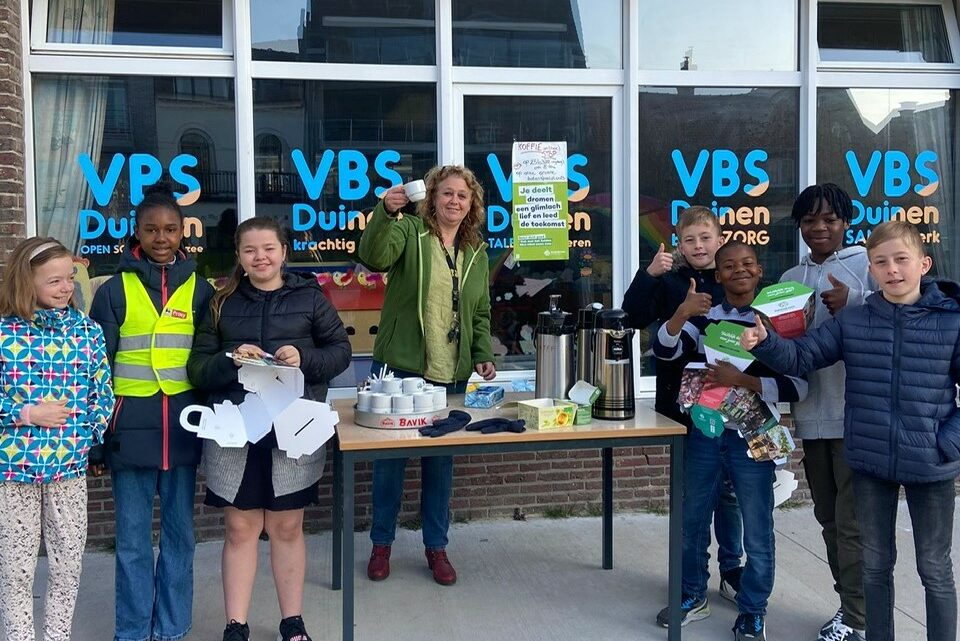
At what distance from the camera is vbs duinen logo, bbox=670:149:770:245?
564cm

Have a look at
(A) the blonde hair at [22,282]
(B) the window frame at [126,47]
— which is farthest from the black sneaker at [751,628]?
(B) the window frame at [126,47]

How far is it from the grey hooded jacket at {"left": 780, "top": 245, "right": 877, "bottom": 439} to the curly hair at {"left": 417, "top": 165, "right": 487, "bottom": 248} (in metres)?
1.61

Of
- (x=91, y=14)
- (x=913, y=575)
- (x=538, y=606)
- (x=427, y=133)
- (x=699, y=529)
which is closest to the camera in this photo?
(x=699, y=529)

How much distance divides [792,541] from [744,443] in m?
1.78

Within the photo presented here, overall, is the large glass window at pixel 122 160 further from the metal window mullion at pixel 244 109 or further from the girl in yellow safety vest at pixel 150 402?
the girl in yellow safety vest at pixel 150 402

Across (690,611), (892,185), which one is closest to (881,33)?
(892,185)

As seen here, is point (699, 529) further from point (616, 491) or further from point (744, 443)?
point (616, 491)

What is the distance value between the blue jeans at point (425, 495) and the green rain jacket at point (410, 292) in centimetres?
18

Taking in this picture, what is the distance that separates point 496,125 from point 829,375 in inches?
103

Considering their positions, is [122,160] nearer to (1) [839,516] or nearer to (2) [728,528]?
(2) [728,528]

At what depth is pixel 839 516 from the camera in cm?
371

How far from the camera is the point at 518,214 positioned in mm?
5449

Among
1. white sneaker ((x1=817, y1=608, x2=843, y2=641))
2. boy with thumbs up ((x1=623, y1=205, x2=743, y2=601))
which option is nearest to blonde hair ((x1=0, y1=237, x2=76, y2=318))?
boy with thumbs up ((x1=623, y1=205, x2=743, y2=601))

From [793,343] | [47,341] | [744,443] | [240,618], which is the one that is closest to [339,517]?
[240,618]
